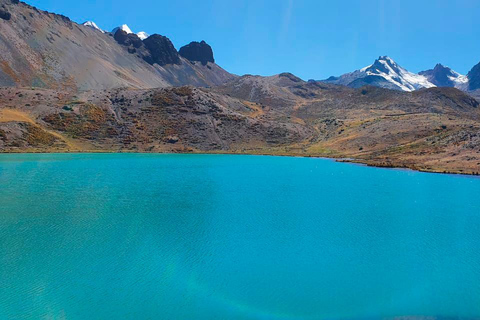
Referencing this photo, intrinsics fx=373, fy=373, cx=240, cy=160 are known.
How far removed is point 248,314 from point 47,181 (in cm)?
5393

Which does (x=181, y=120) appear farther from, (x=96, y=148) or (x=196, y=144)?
(x=96, y=148)

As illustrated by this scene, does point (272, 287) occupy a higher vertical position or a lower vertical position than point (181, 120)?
lower

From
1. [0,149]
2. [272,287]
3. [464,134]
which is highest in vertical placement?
[464,134]

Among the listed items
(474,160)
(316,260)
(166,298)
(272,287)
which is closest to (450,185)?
(474,160)

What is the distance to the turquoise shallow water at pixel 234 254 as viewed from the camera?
2019 cm

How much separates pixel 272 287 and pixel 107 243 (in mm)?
14565

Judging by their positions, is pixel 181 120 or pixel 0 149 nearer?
pixel 0 149

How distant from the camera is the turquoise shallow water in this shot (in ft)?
66.2

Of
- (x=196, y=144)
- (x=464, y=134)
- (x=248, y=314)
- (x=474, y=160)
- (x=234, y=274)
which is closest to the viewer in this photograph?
(x=248, y=314)

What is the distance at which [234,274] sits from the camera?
24.2 metres

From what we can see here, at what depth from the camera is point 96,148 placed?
140625mm

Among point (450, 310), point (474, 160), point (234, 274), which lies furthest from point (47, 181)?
point (474, 160)

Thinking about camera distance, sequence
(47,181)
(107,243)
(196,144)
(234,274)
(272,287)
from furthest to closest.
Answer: (196,144) < (47,181) < (107,243) < (234,274) < (272,287)

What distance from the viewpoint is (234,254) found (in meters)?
28.0
